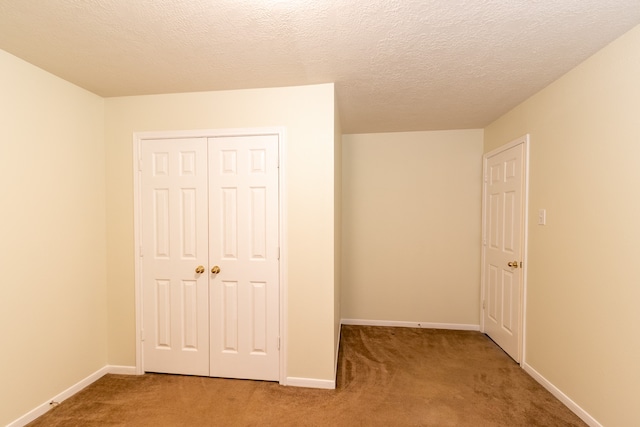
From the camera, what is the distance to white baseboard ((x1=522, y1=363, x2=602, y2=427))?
1.82 metres

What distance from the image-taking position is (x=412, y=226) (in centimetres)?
356

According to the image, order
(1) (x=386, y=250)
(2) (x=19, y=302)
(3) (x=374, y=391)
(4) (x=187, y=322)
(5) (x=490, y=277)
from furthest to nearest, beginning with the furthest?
1. (1) (x=386, y=250)
2. (5) (x=490, y=277)
3. (4) (x=187, y=322)
4. (3) (x=374, y=391)
5. (2) (x=19, y=302)

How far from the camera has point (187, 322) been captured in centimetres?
240

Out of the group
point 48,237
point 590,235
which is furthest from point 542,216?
point 48,237

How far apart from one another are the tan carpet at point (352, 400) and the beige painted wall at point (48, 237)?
315 millimetres

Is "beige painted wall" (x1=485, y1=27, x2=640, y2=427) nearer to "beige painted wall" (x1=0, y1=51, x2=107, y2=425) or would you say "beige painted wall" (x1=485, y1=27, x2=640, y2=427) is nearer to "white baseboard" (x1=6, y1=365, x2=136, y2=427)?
"white baseboard" (x1=6, y1=365, x2=136, y2=427)

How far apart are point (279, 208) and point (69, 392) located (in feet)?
7.32

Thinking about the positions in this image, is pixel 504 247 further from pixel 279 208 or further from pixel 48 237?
pixel 48 237

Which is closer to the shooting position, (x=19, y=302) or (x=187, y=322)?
(x=19, y=302)

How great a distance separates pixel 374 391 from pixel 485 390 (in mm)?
936

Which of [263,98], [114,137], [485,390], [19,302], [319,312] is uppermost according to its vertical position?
[263,98]

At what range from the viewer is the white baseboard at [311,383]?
222cm

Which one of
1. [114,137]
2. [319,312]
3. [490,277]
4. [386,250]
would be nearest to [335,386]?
[319,312]

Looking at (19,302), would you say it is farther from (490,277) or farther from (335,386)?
(490,277)
